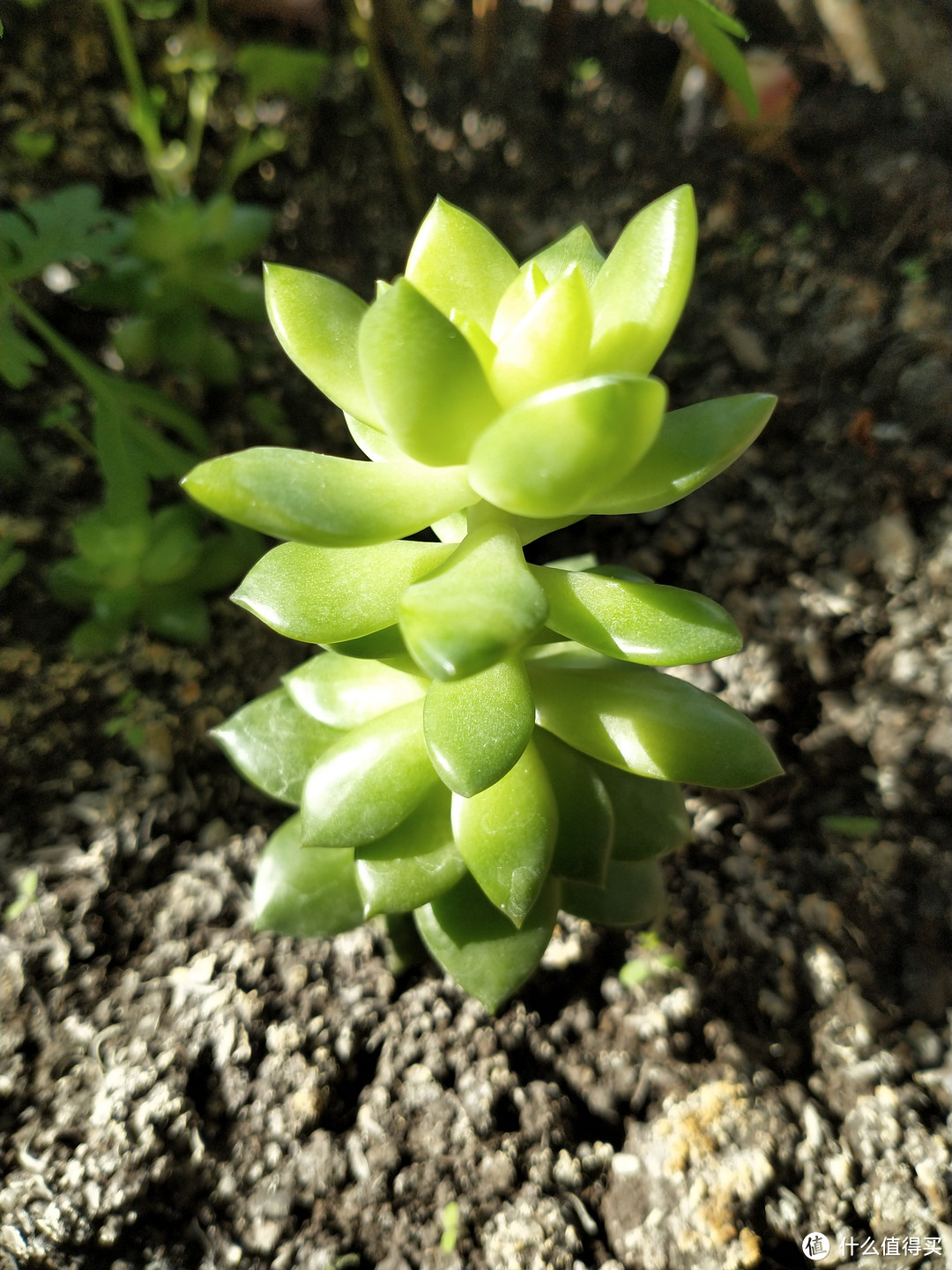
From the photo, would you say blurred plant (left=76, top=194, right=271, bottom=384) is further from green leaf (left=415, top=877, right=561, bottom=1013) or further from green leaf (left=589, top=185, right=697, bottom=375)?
green leaf (left=415, top=877, right=561, bottom=1013)

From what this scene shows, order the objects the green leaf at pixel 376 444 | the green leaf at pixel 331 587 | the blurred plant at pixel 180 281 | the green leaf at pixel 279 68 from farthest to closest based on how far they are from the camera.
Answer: the green leaf at pixel 279 68 → the blurred plant at pixel 180 281 → the green leaf at pixel 376 444 → the green leaf at pixel 331 587

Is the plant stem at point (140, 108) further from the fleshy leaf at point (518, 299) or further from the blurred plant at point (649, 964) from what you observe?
the blurred plant at point (649, 964)

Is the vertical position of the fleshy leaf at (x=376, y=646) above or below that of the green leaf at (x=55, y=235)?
below

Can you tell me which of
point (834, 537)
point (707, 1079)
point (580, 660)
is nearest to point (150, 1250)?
point (707, 1079)

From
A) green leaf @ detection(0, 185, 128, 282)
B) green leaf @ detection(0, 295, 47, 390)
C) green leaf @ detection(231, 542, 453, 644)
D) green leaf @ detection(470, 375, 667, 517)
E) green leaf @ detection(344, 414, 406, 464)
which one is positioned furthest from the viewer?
green leaf @ detection(0, 185, 128, 282)

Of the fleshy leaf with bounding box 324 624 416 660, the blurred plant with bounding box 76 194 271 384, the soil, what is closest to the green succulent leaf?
the fleshy leaf with bounding box 324 624 416 660

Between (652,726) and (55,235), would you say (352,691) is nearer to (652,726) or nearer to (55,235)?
(652,726)

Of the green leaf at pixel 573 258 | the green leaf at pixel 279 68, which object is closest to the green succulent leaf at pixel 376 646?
the green leaf at pixel 573 258
